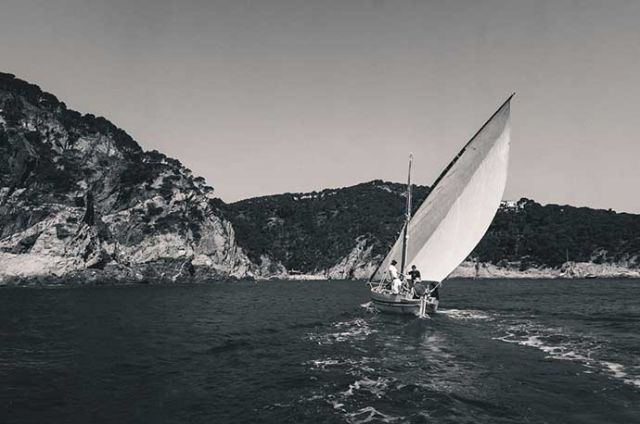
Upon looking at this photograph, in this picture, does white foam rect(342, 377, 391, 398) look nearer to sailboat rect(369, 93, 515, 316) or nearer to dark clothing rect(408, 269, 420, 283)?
sailboat rect(369, 93, 515, 316)

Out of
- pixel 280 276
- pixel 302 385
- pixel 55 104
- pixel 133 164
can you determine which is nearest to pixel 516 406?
pixel 302 385

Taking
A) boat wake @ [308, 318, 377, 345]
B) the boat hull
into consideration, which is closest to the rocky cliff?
the boat hull

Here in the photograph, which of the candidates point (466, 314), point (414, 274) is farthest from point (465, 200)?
point (466, 314)

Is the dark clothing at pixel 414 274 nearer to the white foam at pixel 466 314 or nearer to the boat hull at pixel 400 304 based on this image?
the boat hull at pixel 400 304

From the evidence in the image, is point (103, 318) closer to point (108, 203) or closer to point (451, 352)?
point (451, 352)

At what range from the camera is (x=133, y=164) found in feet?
400

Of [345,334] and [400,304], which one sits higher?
[400,304]

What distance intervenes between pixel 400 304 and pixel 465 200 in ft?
32.1

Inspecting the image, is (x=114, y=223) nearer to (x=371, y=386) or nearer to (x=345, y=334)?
(x=345, y=334)

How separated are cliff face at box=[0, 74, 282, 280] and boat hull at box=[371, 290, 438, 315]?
80387 millimetres

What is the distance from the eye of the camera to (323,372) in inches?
671

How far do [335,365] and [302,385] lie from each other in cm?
340

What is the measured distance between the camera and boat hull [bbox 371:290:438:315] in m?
33.3

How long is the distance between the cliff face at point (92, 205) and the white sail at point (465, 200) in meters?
85.2
